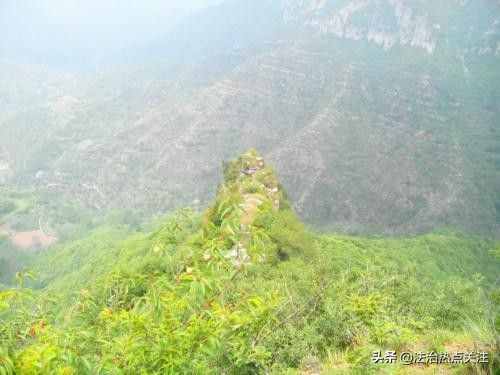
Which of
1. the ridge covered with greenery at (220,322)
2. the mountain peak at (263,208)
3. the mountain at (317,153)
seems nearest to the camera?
the ridge covered with greenery at (220,322)

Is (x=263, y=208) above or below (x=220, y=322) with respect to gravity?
below

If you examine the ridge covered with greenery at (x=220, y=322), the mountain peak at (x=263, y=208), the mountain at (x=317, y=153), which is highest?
the ridge covered with greenery at (x=220, y=322)

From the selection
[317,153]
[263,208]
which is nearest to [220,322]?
[263,208]

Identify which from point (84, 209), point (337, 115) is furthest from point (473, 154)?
point (84, 209)

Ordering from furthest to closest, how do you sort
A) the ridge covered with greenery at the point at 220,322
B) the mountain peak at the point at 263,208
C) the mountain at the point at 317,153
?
the mountain at the point at 317,153 < the mountain peak at the point at 263,208 < the ridge covered with greenery at the point at 220,322

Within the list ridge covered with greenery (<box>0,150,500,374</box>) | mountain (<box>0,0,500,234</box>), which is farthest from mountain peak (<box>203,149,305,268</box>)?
mountain (<box>0,0,500,234</box>)

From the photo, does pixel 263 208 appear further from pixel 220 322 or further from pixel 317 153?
pixel 317 153

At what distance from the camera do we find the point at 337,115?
163 metres

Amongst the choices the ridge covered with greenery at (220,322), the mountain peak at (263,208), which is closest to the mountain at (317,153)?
the mountain peak at (263,208)

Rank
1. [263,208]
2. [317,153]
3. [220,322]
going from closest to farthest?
[220,322] → [263,208] → [317,153]

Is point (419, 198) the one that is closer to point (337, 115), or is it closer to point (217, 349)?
point (337, 115)

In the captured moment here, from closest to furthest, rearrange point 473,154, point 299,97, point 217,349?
point 217,349
point 473,154
point 299,97

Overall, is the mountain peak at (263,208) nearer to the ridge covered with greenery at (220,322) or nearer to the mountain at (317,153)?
the ridge covered with greenery at (220,322)

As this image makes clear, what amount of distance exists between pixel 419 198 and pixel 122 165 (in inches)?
3853
